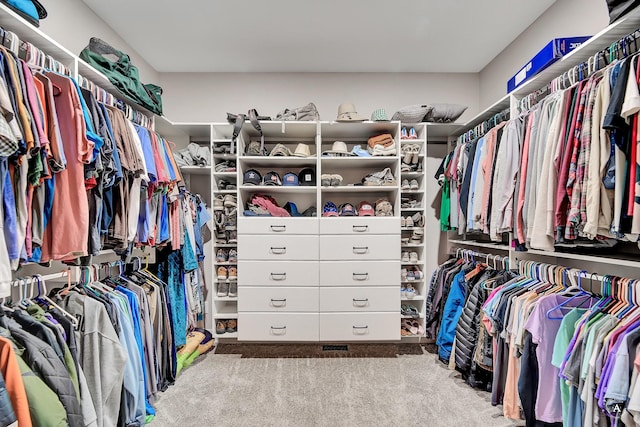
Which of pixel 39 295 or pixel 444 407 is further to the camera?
pixel 444 407

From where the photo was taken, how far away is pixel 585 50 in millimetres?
1705

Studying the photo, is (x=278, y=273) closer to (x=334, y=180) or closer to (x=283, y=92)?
(x=334, y=180)

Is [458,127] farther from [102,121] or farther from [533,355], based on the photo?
[102,121]

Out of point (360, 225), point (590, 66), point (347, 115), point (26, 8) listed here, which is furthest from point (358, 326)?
point (26, 8)

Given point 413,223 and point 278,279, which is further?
point 413,223

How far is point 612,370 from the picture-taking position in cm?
128

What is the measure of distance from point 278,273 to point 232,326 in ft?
2.32

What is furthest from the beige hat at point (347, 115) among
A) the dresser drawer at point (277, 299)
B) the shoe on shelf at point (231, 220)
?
the dresser drawer at point (277, 299)

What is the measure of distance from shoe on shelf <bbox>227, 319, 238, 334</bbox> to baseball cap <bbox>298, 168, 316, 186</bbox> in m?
1.37

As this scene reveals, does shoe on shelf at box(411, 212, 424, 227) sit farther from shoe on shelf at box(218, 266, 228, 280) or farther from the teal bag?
the teal bag

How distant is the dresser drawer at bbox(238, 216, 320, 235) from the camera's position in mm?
2865

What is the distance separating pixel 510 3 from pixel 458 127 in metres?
1.03

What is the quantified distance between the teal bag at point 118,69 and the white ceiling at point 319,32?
16.5 inches

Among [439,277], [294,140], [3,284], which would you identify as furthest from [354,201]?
[3,284]
